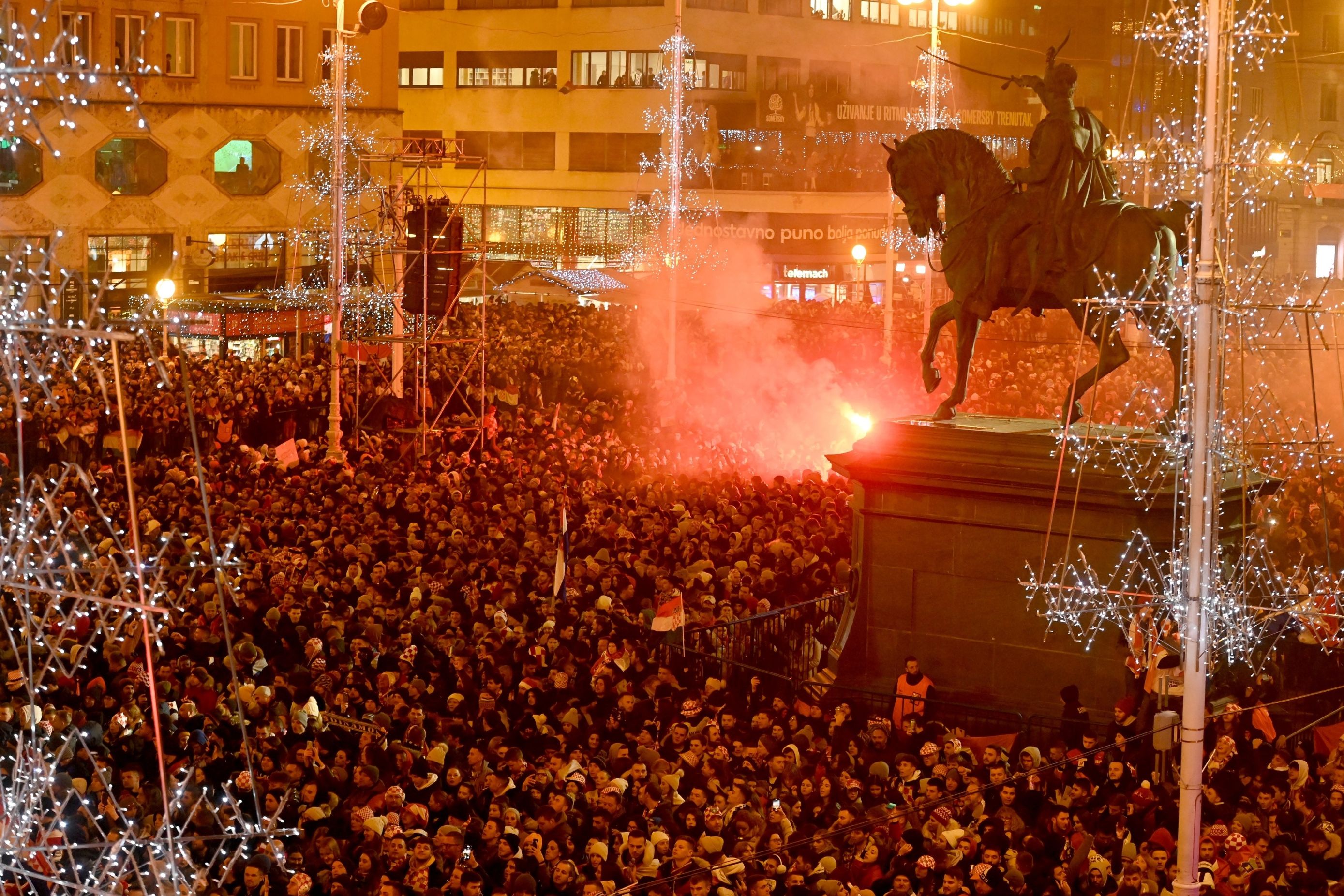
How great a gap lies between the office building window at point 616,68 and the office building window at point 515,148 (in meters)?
2.23

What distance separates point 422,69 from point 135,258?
1977cm

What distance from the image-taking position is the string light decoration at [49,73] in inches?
191

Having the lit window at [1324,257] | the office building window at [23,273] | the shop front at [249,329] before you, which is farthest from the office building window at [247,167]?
the office building window at [23,273]

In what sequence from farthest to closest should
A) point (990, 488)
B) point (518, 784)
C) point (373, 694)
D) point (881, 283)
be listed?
point (881, 283) → point (990, 488) → point (373, 694) → point (518, 784)

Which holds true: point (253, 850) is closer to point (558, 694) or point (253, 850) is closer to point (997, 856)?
point (558, 694)

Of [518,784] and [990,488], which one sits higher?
[990,488]

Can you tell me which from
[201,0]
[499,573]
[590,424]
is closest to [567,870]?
[499,573]

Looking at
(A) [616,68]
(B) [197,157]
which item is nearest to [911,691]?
(B) [197,157]

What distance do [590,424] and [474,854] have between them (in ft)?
45.5

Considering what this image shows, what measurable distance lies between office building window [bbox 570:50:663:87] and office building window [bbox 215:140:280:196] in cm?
1519

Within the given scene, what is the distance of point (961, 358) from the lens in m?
14.9

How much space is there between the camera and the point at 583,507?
1730 centimetres

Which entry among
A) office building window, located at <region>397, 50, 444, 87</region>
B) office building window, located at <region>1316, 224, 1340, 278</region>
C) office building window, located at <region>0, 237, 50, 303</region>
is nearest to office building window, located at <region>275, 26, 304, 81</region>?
office building window, located at <region>397, 50, 444, 87</region>

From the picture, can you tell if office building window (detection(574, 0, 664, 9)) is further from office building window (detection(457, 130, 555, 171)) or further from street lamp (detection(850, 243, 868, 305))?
street lamp (detection(850, 243, 868, 305))
